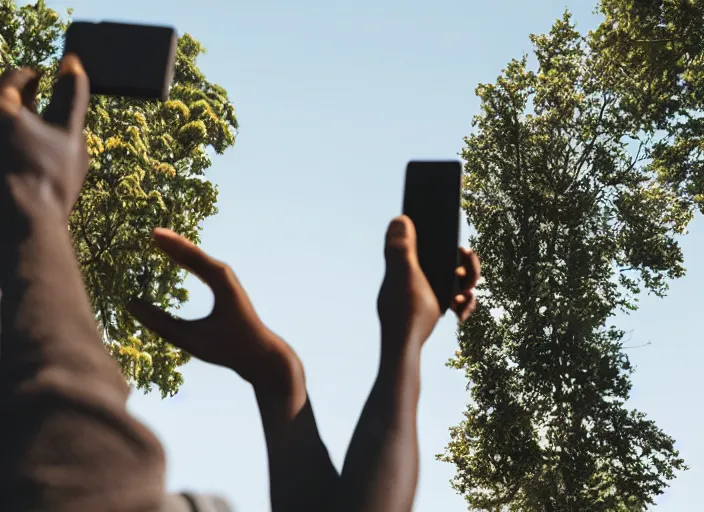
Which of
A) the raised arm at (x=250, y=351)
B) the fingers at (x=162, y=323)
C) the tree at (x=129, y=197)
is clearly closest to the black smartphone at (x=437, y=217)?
the raised arm at (x=250, y=351)

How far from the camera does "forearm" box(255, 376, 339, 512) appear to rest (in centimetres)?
139

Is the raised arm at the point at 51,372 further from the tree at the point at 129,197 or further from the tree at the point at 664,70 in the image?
the tree at the point at 664,70

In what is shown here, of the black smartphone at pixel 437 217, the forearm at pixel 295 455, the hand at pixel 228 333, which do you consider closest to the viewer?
the forearm at pixel 295 455

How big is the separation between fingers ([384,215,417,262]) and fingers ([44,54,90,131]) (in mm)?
570

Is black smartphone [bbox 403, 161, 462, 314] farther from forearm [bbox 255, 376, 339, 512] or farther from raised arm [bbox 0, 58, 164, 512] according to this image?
raised arm [bbox 0, 58, 164, 512]

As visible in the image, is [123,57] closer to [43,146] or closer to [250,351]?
[43,146]

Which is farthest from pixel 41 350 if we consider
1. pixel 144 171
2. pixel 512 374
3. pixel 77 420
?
pixel 512 374

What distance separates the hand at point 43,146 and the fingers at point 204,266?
233mm

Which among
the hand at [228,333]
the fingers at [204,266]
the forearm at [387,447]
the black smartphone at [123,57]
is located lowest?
the forearm at [387,447]

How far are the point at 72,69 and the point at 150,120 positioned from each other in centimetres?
1856

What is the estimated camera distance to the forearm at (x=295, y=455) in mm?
1387

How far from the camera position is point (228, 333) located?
151 cm

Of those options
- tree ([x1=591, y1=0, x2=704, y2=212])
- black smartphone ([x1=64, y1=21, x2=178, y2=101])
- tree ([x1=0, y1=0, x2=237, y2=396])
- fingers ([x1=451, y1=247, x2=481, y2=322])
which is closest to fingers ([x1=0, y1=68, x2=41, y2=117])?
black smartphone ([x1=64, y1=21, x2=178, y2=101])

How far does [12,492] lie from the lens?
3.06 ft
